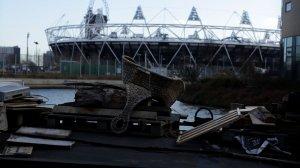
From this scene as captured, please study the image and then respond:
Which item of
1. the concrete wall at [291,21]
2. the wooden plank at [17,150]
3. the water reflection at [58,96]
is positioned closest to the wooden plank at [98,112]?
the wooden plank at [17,150]

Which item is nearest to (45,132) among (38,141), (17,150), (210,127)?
(38,141)

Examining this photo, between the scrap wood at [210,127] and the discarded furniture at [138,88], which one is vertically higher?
the discarded furniture at [138,88]

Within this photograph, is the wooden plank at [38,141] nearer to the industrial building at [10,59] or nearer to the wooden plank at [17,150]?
the wooden plank at [17,150]

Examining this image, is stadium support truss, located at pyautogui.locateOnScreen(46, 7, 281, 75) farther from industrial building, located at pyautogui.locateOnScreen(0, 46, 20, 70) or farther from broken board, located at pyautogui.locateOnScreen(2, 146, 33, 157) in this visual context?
broken board, located at pyautogui.locateOnScreen(2, 146, 33, 157)

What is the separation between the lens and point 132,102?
9602 mm

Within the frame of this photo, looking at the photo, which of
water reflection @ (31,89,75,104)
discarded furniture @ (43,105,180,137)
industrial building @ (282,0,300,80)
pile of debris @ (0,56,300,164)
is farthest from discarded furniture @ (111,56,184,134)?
industrial building @ (282,0,300,80)

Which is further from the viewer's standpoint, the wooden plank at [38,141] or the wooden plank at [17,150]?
the wooden plank at [38,141]

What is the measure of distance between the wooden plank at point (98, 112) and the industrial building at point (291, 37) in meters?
36.8

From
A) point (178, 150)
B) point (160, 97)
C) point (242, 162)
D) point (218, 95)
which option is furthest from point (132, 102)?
point (218, 95)

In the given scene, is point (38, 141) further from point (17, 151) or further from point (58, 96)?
point (58, 96)

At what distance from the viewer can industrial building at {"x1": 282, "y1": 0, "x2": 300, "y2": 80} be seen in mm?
45406

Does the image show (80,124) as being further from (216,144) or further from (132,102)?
(216,144)

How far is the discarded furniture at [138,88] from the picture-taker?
9438mm

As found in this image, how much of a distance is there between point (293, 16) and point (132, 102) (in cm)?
3980
